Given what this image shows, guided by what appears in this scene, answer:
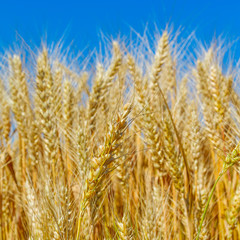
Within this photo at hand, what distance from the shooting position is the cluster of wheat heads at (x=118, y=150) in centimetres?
150

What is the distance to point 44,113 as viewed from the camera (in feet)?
6.93

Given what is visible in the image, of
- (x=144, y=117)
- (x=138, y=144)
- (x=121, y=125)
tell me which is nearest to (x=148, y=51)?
(x=138, y=144)

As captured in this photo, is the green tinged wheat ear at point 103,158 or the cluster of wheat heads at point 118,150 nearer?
the green tinged wheat ear at point 103,158

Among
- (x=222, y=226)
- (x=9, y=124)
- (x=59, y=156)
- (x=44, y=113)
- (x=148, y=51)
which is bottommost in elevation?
(x=222, y=226)

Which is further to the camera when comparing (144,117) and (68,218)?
(144,117)

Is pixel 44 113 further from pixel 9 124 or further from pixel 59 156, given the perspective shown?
pixel 9 124

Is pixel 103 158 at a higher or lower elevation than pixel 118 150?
lower

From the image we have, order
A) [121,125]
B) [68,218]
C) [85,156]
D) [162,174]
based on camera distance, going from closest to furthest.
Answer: [121,125] → [68,218] → [85,156] → [162,174]

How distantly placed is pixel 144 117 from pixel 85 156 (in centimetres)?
44

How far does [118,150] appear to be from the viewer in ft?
6.13

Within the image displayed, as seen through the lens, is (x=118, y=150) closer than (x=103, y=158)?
No

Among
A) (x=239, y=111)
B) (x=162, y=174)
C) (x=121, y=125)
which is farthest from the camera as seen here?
(x=162, y=174)

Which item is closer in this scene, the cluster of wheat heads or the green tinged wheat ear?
the green tinged wheat ear

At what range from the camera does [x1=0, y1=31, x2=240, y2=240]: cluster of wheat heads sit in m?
1.50
